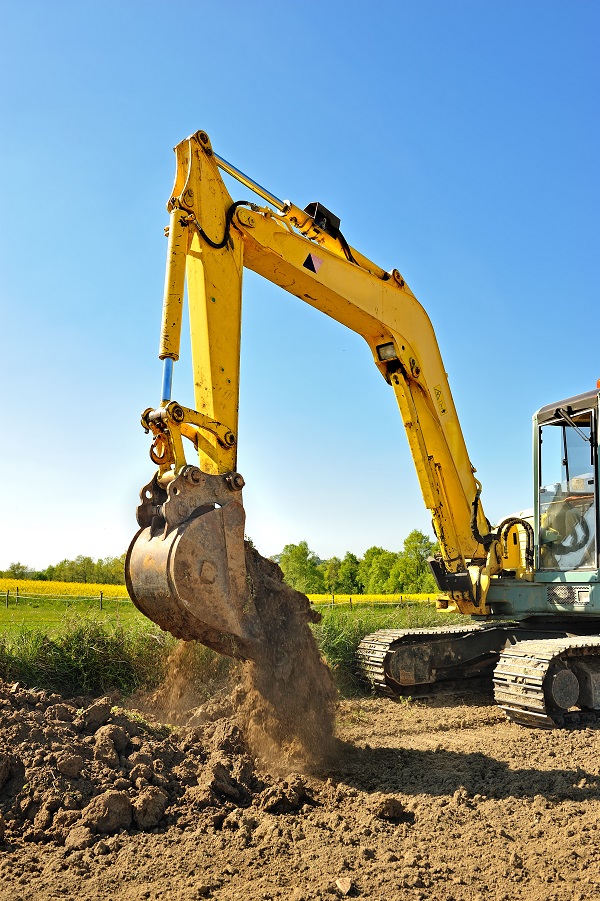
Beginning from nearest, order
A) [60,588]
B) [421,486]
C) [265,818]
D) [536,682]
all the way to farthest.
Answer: [265,818], [536,682], [421,486], [60,588]

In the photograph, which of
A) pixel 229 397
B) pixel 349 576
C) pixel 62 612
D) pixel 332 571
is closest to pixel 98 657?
pixel 229 397

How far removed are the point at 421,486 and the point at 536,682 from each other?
239 cm

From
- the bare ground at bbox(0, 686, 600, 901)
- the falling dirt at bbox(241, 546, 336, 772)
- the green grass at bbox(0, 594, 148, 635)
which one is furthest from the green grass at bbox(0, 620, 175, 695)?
the falling dirt at bbox(241, 546, 336, 772)

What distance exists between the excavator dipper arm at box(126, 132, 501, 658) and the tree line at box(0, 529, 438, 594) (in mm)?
23338

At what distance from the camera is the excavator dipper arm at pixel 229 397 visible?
4895mm

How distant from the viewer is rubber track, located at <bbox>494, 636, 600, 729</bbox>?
7141 mm

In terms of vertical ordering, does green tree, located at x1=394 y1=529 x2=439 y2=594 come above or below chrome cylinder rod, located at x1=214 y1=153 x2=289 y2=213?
below

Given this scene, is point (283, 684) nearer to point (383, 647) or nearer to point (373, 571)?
point (383, 647)

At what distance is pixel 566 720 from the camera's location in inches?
291

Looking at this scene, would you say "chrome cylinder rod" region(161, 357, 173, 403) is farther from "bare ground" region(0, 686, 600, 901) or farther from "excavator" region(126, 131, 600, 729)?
"bare ground" region(0, 686, 600, 901)

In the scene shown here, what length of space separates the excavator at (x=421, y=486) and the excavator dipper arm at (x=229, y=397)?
0.04 feet

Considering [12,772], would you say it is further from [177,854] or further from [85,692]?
[85,692]

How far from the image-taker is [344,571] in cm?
4472

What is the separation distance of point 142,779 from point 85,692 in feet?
12.8
